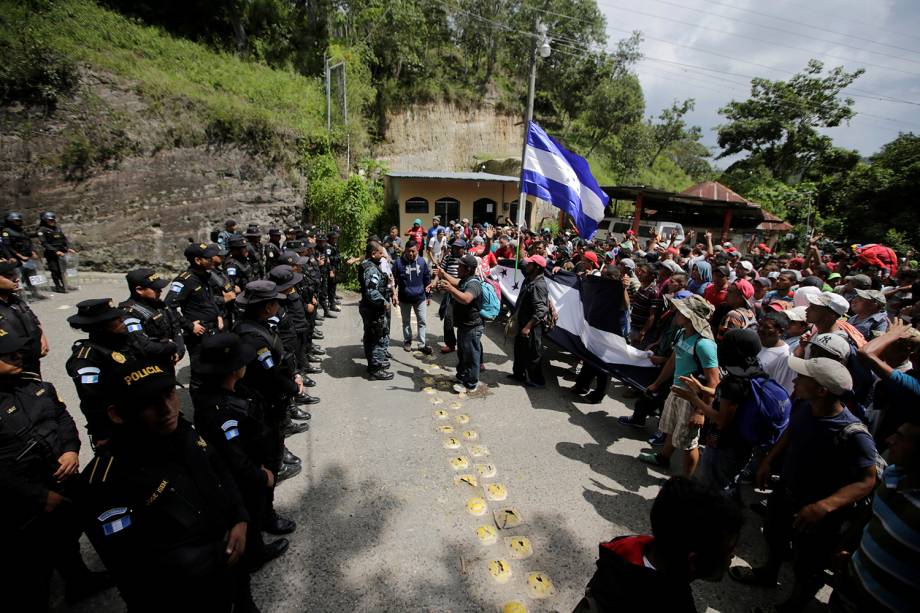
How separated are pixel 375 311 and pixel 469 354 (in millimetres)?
1492

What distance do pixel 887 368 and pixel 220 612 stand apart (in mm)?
4698

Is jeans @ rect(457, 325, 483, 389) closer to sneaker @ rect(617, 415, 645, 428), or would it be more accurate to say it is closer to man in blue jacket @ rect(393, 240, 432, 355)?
man in blue jacket @ rect(393, 240, 432, 355)

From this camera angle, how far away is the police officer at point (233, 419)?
2.45 m

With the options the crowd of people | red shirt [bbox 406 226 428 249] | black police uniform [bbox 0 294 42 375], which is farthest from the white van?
black police uniform [bbox 0 294 42 375]

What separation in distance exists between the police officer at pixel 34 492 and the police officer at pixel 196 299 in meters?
2.05

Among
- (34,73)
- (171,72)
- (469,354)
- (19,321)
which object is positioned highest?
(171,72)

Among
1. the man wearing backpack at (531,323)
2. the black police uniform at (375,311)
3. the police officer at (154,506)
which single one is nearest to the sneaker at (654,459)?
the man wearing backpack at (531,323)

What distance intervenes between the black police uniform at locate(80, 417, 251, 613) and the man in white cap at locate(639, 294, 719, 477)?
11.7ft

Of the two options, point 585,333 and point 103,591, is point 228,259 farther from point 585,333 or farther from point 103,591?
point 585,333

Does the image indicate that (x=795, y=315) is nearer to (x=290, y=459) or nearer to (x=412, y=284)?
(x=412, y=284)

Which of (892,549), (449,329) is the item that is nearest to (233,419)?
(892,549)

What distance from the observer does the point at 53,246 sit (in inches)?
349

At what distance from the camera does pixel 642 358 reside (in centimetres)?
513

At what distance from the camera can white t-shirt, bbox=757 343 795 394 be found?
3.95 m
